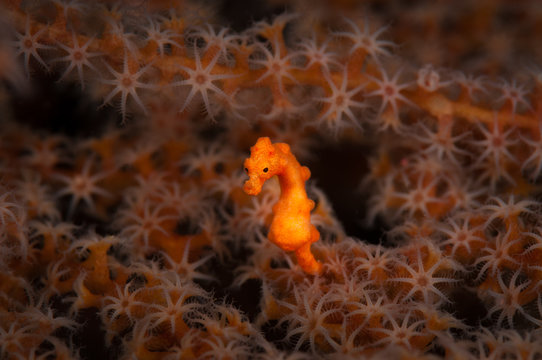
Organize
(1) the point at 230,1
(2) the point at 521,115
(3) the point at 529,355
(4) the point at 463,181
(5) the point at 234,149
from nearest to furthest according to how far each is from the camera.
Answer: (3) the point at 529,355
(2) the point at 521,115
(4) the point at 463,181
(5) the point at 234,149
(1) the point at 230,1

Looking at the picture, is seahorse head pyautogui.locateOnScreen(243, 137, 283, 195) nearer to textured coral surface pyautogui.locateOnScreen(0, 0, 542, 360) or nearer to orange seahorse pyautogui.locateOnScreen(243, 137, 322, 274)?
orange seahorse pyautogui.locateOnScreen(243, 137, 322, 274)

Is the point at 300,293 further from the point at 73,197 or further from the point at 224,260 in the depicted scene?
the point at 73,197

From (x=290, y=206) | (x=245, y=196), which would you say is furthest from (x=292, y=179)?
(x=245, y=196)

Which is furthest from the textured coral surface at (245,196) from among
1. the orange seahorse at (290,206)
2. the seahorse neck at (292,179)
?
the seahorse neck at (292,179)

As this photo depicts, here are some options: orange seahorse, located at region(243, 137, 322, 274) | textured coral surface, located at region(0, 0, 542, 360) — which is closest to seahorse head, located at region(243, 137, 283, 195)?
orange seahorse, located at region(243, 137, 322, 274)

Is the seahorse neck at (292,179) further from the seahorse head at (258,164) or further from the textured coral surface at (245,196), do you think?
the textured coral surface at (245,196)

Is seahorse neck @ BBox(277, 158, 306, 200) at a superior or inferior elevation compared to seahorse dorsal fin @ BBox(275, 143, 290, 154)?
inferior

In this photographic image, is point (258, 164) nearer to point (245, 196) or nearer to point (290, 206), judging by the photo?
point (290, 206)

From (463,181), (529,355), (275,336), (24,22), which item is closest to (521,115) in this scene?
(463,181)
